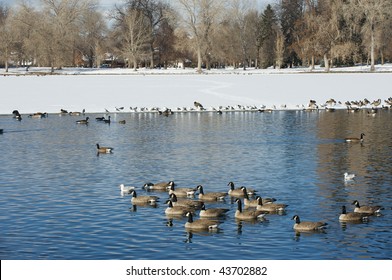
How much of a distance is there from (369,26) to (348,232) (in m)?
100

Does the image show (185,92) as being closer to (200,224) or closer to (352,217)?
(352,217)

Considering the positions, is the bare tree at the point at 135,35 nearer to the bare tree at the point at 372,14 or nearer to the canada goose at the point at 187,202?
the bare tree at the point at 372,14

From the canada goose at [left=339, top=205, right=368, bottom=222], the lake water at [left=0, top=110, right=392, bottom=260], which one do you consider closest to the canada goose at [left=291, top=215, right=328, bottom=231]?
the lake water at [left=0, top=110, right=392, bottom=260]

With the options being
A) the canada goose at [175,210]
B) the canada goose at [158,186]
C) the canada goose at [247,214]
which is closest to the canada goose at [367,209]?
the canada goose at [247,214]

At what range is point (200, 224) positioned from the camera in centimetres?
2195

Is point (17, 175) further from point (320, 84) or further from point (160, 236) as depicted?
point (320, 84)

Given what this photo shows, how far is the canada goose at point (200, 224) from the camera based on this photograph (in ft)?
71.9

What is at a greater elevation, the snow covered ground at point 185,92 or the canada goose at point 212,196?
the snow covered ground at point 185,92

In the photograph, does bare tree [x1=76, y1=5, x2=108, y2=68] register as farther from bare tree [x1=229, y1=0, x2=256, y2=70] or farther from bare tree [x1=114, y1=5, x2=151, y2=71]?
bare tree [x1=229, y1=0, x2=256, y2=70]

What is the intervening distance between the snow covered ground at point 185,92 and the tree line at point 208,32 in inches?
791

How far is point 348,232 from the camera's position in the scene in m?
21.6

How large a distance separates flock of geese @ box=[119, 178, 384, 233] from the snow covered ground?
44564 mm

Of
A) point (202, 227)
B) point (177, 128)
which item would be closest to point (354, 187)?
point (202, 227)

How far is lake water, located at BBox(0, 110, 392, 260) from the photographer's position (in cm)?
2016
